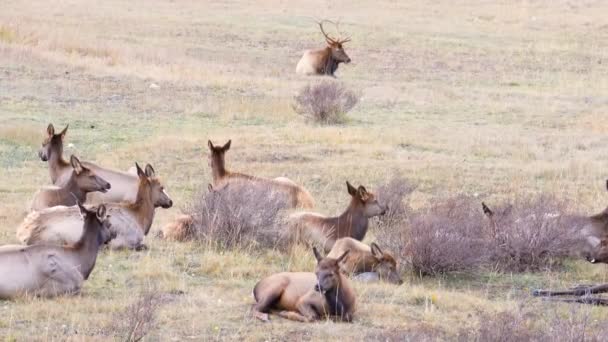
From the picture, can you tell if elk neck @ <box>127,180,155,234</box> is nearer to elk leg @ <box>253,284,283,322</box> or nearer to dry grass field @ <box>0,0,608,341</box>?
dry grass field @ <box>0,0,608,341</box>

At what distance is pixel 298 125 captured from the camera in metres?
21.3

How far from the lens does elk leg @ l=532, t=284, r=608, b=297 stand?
34.3 ft

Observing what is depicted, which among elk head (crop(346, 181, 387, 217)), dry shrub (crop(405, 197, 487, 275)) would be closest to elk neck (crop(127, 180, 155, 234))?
elk head (crop(346, 181, 387, 217))

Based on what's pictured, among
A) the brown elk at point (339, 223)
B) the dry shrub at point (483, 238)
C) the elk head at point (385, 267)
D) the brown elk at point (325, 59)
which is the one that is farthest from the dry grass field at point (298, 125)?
the brown elk at point (325, 59)

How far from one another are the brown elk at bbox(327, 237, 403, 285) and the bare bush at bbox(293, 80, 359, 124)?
1065cm

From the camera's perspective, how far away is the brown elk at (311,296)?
908cm

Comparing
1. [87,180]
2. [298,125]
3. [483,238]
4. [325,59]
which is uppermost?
[325,59]

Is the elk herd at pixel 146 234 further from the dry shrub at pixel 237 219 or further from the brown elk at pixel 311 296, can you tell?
the dry shrub at pixel 237 219

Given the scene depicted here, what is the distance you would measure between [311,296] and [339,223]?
3265 mm

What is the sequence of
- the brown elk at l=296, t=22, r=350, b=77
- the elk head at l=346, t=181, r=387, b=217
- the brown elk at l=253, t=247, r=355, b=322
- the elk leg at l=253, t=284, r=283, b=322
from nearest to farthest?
the brown elk at l=253, t=247, r=355, b=322, the elk leg at l=253, t=284, r=283, b=322, the elk head at l=346, t=181, r=387, b=217, the brown elk at l=296, t=22, r=350, b=77

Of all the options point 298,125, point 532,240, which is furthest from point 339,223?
point 298,125

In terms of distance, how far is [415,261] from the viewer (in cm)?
1154

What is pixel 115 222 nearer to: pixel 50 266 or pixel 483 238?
pixel 50 266

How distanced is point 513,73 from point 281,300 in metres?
23.1
